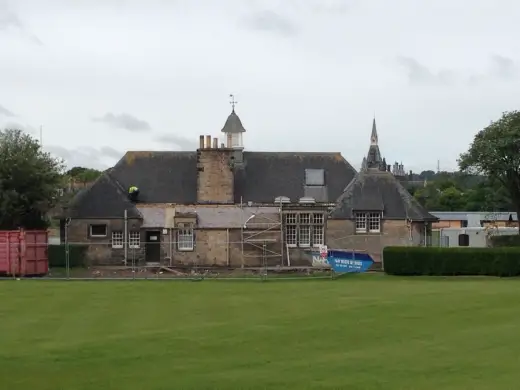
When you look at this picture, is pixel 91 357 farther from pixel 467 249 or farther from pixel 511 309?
pixel 467 249

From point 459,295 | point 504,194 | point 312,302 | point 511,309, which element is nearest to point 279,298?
point 312,302

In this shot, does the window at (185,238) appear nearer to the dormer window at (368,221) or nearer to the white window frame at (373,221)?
the dormer window at (368,221)

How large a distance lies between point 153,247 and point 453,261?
19.8 metres

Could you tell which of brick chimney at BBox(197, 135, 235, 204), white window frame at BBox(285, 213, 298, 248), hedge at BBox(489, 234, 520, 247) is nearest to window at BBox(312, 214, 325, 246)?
white window frame at BBox(285, 213, 298, 248)

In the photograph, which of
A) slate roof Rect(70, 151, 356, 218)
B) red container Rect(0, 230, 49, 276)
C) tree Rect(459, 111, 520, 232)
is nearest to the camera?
red container Rect(0, 230, 49, 276)

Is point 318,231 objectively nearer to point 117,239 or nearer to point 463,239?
point 117,239

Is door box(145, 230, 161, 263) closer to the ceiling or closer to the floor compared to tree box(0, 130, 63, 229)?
closer to the floor

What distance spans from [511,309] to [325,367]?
11.1m

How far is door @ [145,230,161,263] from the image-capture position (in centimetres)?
5581

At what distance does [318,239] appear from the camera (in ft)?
183

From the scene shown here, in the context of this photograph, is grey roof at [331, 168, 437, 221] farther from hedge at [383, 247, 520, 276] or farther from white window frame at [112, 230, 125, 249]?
white window frame at [112, 230, 125, 249]

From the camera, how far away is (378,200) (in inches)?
2179

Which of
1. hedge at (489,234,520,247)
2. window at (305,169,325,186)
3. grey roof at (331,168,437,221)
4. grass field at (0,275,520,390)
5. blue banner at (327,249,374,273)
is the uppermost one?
window at (305,169,325,186)

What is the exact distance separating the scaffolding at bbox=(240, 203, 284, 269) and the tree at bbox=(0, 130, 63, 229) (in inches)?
490
